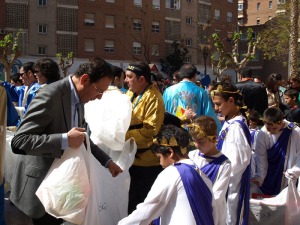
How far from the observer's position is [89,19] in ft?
140

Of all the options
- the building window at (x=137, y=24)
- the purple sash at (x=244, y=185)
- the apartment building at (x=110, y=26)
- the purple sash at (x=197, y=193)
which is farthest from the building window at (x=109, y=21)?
the purple sash at (x=197, y=193)

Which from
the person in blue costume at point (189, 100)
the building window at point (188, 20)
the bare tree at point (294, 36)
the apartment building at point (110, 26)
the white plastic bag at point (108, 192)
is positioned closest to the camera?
the white plastic bag at point (108, 192)

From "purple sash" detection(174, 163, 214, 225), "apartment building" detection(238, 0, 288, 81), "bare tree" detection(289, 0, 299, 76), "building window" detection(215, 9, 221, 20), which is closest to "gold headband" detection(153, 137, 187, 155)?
"purple sash" detection(174, 163, 214, 225)

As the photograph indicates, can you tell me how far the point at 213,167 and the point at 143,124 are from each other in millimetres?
922

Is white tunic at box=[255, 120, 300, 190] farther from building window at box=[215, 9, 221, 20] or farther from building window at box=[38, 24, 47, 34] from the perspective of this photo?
building window at box=[215, 9, 221, 20]

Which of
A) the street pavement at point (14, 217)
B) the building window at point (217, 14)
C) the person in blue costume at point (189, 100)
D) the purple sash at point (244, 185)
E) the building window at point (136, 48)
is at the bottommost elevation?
the street pavement at point (14, 217)

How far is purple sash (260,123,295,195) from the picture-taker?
5.54 metres

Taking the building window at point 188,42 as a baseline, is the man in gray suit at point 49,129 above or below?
Result: below

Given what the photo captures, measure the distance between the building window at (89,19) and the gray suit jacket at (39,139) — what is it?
40149mm

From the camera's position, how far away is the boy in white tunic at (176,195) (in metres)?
3.06

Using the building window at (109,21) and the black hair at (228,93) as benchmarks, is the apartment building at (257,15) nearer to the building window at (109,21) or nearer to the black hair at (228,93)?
the building window at (109,21)

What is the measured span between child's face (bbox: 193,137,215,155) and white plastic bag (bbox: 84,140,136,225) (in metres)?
0.62

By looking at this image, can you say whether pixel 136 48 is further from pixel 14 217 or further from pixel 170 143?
pixel 170 143

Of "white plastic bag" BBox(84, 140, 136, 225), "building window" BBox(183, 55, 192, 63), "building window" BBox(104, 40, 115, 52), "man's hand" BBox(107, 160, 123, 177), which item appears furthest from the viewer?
"building window" BBox(183, 55, 192, 63)
